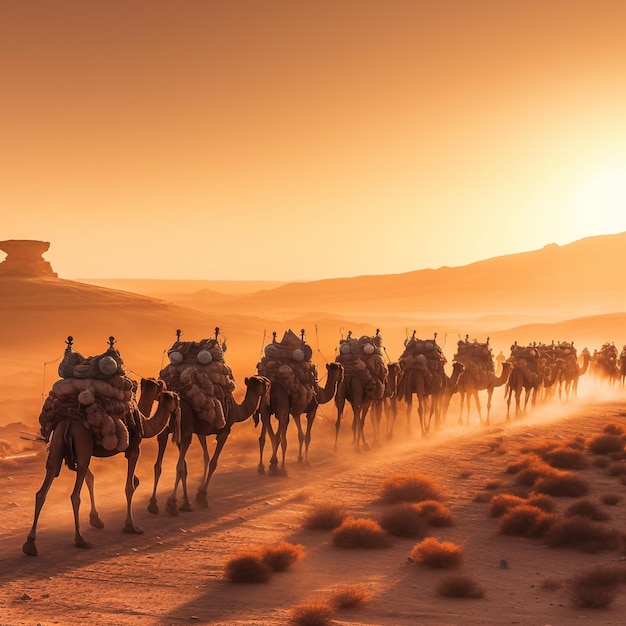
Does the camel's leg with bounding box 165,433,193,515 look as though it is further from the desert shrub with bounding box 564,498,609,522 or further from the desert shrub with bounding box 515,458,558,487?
the desert shrub with bounding box 515,458,558,487

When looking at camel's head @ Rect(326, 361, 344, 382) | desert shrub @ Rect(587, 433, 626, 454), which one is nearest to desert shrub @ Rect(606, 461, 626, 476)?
desert shrub @ Rect(587, 433, 626, 454)

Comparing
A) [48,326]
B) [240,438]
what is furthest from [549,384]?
[48,326]

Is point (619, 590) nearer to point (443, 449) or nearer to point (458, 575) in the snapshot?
point (458, 575)

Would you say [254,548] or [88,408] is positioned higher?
[88,408]

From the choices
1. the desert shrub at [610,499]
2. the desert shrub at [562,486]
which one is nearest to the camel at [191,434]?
the desert shrub at [562,486]

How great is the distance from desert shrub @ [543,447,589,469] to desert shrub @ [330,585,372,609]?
1231cm

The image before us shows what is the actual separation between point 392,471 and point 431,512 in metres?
5.21

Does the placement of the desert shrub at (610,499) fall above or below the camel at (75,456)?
below

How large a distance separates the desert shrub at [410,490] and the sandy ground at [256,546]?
0.29 metres

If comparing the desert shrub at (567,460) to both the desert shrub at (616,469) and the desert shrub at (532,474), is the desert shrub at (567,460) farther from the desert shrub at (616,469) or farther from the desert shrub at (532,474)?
the desert shrub at (532,474)

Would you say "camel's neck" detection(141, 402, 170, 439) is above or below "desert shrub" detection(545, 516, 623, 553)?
above

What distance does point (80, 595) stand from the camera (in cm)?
1034

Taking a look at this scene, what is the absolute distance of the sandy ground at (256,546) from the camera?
9.92 m

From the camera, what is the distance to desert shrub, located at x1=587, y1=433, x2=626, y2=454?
23.4 m
